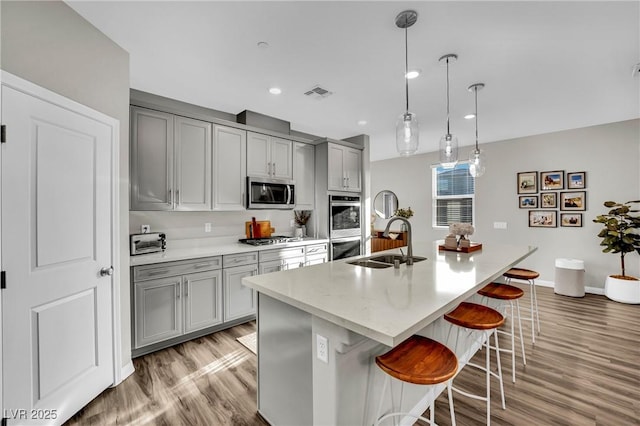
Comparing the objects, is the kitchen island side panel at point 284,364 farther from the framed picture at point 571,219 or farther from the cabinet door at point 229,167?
the framed picture at point 571,219

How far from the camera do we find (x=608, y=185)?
167 inches

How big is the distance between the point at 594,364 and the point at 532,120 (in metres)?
3.18

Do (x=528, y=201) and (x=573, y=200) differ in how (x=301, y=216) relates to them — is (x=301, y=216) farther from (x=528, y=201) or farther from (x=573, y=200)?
(x=573, y=200)

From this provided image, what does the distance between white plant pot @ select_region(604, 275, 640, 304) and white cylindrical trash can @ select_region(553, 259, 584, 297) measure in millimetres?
304

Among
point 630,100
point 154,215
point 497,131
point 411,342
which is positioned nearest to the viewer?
point 411,342

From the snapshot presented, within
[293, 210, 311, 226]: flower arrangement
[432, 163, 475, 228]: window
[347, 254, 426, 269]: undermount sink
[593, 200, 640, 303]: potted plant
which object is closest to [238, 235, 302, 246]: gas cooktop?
[293, 210, 311, 226]: flower arrangement

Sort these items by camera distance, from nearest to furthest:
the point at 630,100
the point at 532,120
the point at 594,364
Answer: the point at 594,364 → the point at 630,100 → the point at 532,120

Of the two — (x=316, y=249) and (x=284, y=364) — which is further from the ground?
(x=316, y=249)

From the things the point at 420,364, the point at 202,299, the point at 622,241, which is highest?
the point at 622,241

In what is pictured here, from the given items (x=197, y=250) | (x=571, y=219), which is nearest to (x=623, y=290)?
(x=571, y=219)

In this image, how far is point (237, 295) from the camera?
3.14 m

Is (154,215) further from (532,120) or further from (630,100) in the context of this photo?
(630,100)

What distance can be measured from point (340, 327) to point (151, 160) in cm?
255

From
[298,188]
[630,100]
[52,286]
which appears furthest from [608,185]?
[52,286]
